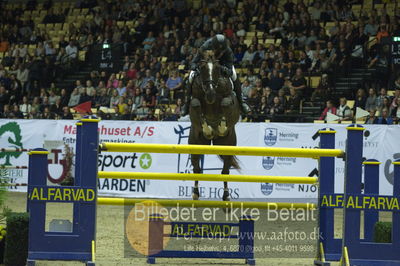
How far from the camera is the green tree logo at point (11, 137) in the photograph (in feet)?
53.6

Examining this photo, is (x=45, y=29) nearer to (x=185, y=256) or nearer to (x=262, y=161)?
(x=262, y=161)

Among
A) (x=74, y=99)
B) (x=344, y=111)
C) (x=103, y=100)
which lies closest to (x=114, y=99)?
(x=103, y=100)

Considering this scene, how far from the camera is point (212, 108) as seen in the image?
29.9 feet

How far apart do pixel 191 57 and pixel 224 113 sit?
949 cm

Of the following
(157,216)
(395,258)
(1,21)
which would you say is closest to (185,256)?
(157,216)

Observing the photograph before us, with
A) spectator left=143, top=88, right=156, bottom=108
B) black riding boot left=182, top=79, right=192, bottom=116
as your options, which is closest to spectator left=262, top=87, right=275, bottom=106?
spectator left=143, top=88, right=156, bottom=108

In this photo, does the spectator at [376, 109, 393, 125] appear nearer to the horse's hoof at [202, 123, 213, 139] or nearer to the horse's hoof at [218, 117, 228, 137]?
the horse's hoof at [218, 117, 228, 137]

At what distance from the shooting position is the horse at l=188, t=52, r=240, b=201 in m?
8.88

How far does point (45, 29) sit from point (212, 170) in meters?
13.5

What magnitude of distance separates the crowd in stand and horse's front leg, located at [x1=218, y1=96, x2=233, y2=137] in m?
6.27

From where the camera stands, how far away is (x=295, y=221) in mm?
11773

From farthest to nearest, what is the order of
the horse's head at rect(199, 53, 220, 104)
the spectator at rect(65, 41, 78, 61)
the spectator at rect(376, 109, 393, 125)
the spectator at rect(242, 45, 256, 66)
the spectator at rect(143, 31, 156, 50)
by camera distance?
the spectator at rect(65, 41, 78, 61), the spectator at rect(143, 31, 156, 50), the spectator at rect(242, 45, 256, 66), the spectator at rect(376, 109, 393, 125), the horse's head at rect(199, 53, 220, 104)

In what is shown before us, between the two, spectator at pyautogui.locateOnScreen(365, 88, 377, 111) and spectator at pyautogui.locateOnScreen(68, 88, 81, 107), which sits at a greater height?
spectator at pyautogui.locateOnScreen(68, 88, 81, 107)

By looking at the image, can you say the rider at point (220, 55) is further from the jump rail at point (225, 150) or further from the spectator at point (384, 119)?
the spectator at point (384, 119)
